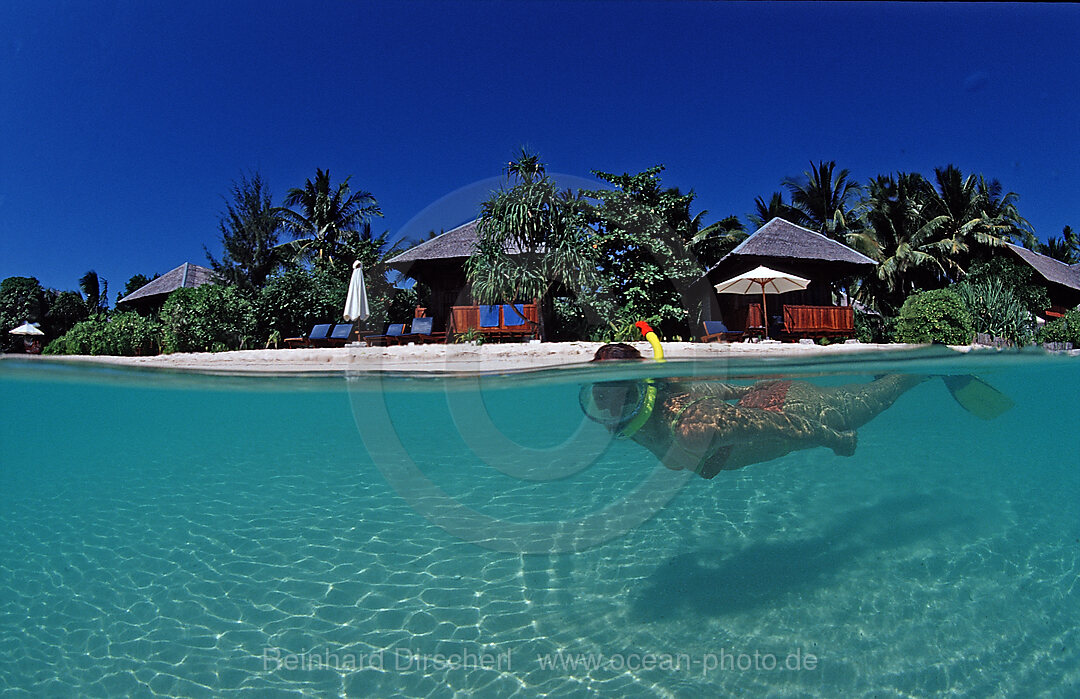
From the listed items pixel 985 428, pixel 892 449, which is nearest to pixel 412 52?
pixel 892 449

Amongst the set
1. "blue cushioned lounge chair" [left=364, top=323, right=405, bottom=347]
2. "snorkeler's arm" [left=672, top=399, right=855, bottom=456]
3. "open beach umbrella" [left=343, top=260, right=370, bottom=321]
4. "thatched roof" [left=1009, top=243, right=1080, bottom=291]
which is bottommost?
"snorkeler's arm" [left=672, top=399, right=855, bottom=456]

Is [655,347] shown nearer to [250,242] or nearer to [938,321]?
[938,321]

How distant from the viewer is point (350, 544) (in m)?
5.30

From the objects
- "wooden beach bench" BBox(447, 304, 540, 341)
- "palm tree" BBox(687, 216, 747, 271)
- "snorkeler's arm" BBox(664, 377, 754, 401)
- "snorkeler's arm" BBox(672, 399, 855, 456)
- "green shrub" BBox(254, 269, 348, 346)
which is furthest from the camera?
"palm tree" BBox(687, 216, 747, 271)

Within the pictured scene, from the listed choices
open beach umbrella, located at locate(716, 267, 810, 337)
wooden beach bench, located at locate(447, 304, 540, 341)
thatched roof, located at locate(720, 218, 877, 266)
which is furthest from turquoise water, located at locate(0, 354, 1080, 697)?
thatched roof, located at locate(720, 218, 877, 266)

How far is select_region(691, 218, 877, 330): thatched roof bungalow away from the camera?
17.6 meters

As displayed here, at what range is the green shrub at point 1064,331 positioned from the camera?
16.0 m

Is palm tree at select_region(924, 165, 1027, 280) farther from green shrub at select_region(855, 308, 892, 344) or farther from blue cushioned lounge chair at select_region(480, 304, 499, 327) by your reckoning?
blue cushioned lounge chair at select_region(480, 304, 499, 327)

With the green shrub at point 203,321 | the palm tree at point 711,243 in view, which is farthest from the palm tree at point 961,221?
the green shrub at point 203,321

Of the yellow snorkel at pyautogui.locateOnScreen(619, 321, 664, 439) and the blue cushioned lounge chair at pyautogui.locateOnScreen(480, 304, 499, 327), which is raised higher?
the blue cushioned lounge chair at pyautogui.locateOnScreen(480, 304, 499, 327)

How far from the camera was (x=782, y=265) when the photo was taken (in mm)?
18203

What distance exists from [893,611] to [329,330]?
52.3 ft

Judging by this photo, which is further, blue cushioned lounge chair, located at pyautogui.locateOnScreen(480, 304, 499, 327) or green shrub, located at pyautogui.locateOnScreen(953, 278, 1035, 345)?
green shrub, located at pyautogui.locateOnScreen(953, 278, 1035, 345)

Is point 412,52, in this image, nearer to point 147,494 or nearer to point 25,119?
point 147,494
